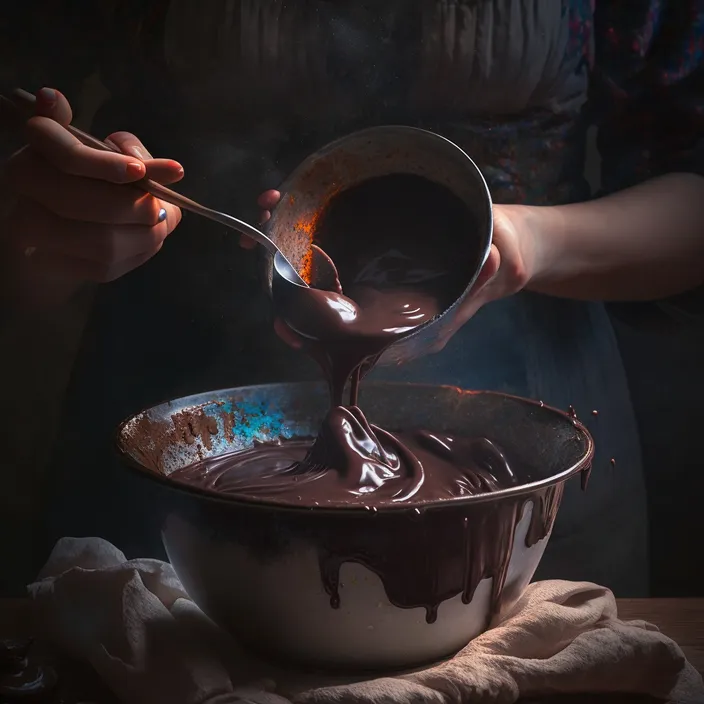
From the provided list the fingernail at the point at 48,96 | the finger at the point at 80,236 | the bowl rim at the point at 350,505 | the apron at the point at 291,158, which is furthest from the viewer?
the apron at the point at 291,158

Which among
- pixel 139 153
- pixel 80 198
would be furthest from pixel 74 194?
pixel 139 153

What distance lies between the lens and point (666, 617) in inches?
35.3

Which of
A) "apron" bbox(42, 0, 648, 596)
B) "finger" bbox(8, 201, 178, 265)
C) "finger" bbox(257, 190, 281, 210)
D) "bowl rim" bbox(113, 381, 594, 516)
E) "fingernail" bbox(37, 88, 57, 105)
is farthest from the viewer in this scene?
"apron" bbox(42, 0, 648, 596)

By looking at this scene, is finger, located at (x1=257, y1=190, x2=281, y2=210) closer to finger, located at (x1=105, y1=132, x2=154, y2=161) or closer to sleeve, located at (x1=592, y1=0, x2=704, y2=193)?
finger, located at (x1=105, y1=132, x2=154, y2=161)

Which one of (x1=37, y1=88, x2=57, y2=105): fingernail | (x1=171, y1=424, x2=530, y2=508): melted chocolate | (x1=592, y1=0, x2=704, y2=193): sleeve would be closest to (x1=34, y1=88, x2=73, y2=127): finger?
(x1=37, y1=88, x2=57, y2=105): fingernail

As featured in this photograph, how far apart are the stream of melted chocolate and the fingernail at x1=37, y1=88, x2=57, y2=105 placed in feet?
1.01

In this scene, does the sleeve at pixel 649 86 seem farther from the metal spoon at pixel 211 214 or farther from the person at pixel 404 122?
the metal spoon at pixel 211 214

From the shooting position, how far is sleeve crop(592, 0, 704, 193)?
116 cm

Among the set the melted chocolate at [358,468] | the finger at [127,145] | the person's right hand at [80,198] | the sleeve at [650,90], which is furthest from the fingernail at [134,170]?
the sleeve at [650,90]

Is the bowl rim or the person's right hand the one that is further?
the person's right hand

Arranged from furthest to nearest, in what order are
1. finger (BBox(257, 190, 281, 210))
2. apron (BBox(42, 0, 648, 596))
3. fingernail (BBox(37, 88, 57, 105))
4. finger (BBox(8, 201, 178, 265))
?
apron (BBox(42, 0, 648, 596)), finger (BBox(257, 190, 281, 210)), finger (BBox(8, 201, 178, 265)), fingernail (BBox(37, 88, 57, 105))

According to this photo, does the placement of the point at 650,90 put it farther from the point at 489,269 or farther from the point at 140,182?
the point at 140,182

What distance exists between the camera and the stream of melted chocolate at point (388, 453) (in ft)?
2.25

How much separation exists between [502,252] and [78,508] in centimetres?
74
